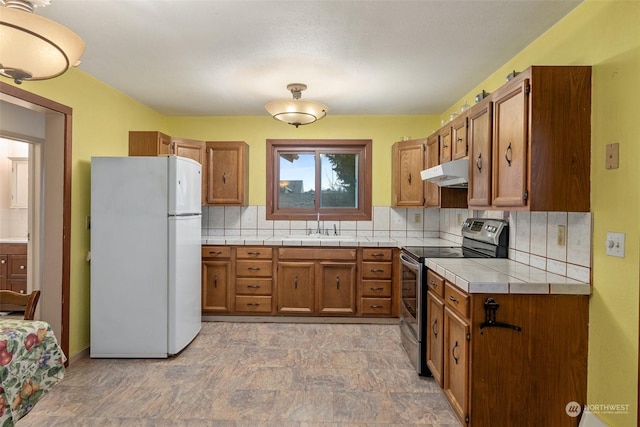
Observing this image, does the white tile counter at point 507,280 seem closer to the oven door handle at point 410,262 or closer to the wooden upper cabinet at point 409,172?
the oven door handle at point 410,262

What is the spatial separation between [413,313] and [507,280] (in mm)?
1001

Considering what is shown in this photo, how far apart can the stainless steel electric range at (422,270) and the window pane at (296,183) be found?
68.4 inches

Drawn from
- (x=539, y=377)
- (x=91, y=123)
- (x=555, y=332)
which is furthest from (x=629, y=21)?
(x=91, y=123)

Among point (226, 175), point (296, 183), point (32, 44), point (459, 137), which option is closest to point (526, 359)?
point (459, 137)

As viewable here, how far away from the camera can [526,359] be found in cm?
180

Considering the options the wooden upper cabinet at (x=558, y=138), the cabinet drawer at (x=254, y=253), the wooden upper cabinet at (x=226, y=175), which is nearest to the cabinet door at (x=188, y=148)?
the wooden upper cabinet at (x=226, y=175)

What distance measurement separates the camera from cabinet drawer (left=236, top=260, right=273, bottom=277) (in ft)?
12.6

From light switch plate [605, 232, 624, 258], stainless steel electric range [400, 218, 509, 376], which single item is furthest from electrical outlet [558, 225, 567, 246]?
stainless steel electric range [400, 218, 509, 376]

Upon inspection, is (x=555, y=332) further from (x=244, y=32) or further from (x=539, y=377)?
(x=244, y=32)

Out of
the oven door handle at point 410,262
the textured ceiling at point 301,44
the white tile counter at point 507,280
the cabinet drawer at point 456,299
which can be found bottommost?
the cabinet drawer at point 456,299

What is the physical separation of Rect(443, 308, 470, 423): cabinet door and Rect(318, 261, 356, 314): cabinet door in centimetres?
171

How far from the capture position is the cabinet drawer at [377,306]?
3.84 metres

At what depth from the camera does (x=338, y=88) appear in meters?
3.34

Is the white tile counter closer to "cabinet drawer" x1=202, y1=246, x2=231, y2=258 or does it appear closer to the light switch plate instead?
the light switch plate
